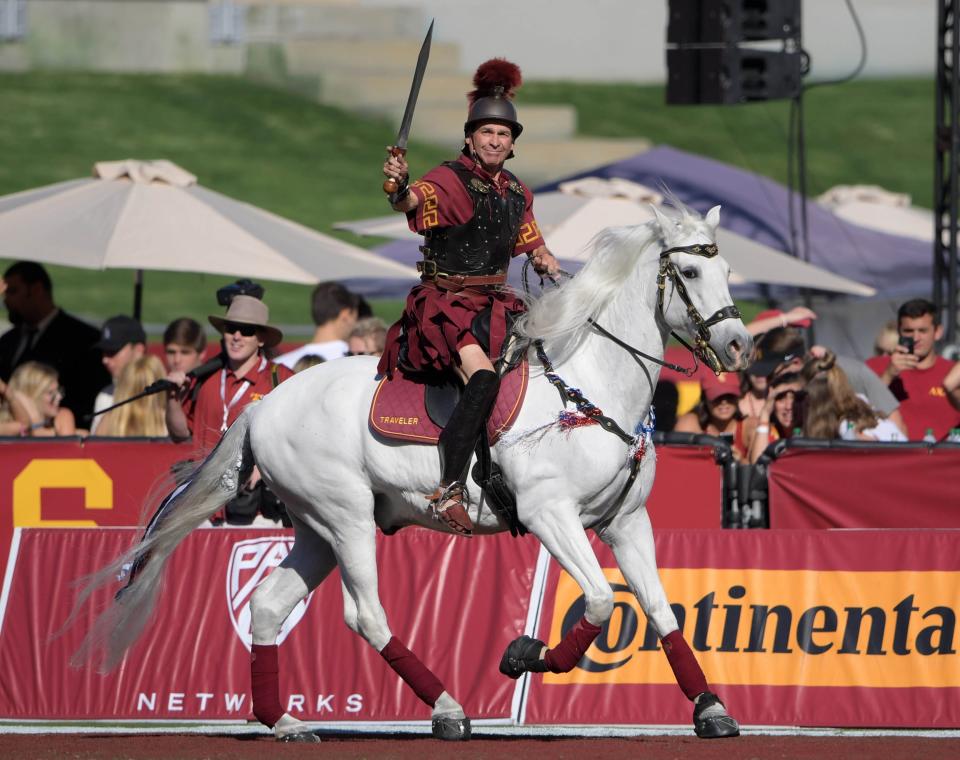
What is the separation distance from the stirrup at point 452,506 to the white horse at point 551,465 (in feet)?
0.29

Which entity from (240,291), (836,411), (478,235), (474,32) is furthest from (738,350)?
(474,32)

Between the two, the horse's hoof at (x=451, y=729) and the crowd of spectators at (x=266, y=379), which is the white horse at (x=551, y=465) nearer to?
the horse's hoof at (x=451, y=729)

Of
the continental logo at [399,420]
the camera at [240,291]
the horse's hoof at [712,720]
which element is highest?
the camera at [240,291]

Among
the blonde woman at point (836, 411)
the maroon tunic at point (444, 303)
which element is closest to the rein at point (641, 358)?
the maroon tunic at point (444, 303)

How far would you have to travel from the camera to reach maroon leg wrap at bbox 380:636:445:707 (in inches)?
330

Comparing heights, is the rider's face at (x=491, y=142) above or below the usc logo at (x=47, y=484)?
above

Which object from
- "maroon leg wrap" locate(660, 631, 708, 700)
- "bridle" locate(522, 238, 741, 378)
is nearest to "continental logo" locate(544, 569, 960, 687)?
"maroon leg wrap" locate(660, 631, 708, 700)

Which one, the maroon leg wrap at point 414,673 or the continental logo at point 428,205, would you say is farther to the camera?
the maroon leg wrap at point 414,673

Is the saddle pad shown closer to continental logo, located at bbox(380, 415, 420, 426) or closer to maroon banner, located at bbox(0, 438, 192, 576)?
continental logo, located at bbox(380, 415, 420, 426)

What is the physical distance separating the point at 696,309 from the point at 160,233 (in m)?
6.92

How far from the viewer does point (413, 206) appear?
312 inches

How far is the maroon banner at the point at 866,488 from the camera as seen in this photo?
421 inches

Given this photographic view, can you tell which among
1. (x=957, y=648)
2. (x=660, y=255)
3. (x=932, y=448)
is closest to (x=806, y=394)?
(x=932, y=448)

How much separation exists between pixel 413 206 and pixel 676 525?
3881mm
